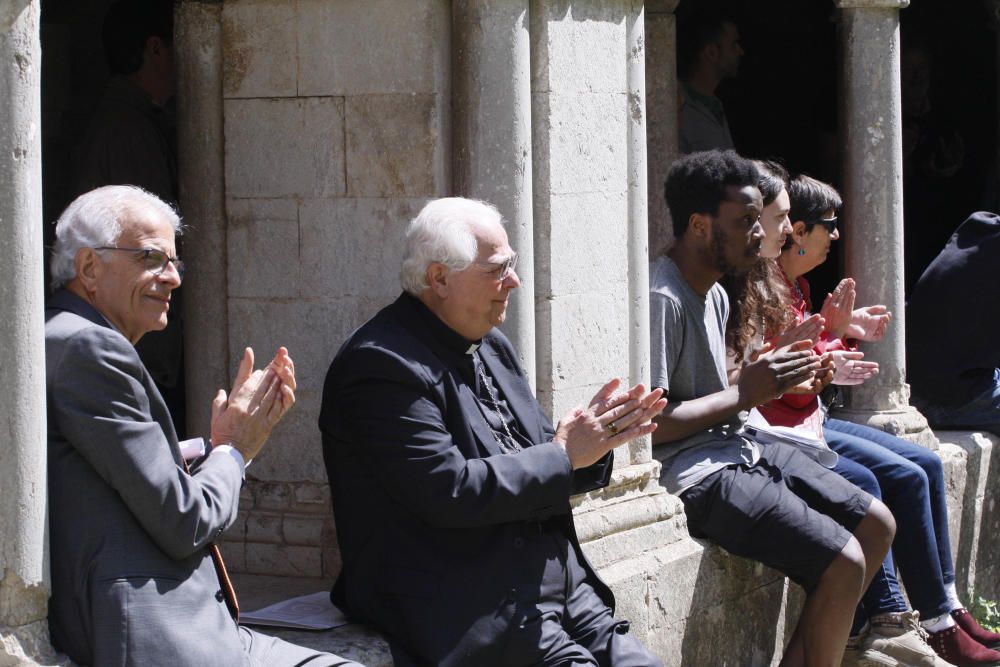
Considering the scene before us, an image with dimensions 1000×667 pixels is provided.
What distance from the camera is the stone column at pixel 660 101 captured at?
650 centimetres

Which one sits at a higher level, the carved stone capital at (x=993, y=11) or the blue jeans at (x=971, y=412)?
the carved stone capital at (x=993, y=11)

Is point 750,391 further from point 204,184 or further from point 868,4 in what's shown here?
point 868,4

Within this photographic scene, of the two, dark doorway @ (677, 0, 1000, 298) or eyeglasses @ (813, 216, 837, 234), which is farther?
dark doorway @ (677, 0, 1000, 298)

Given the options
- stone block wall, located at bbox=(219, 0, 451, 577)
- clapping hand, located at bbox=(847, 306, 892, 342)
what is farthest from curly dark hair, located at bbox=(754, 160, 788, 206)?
stone block wall, located at bbox=(219, 0, 451, 577)

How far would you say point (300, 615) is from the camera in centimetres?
419

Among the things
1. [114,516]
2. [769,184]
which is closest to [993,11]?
[769,184]

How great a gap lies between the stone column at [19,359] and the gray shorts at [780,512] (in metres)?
2.45

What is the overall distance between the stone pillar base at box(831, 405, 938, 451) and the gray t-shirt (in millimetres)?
1605

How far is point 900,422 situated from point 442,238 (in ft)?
10.7

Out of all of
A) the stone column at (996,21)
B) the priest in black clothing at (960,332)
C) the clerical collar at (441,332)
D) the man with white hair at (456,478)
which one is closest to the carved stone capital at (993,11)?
the stone column at (996,21)

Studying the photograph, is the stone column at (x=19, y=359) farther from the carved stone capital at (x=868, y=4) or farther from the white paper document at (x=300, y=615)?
the carved stone capital at (x=868, y=4)

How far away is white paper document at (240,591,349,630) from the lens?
4.10 meters

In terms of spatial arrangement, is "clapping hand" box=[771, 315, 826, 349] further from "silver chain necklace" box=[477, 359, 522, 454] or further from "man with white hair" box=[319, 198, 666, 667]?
"silver chain necklace" box=[477, 359, 522, 454]

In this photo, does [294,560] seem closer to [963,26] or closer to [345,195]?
[345,195]
